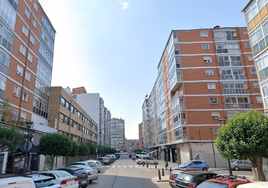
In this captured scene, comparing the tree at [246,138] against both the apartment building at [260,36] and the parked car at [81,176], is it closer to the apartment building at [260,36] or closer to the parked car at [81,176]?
the apartment building at [260,36]

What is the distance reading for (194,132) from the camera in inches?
1225

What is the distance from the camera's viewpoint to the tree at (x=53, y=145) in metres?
20.5

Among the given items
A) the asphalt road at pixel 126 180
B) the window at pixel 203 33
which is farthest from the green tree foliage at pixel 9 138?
the window at pixel 203 33

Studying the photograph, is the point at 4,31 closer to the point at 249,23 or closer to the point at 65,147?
the point at 65,147

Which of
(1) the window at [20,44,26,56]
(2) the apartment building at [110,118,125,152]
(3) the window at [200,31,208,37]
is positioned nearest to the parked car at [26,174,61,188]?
(1) the window at [20,44,26,56]

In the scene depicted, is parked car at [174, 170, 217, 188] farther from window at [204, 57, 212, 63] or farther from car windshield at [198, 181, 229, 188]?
window at [204, 57, 212, 63]

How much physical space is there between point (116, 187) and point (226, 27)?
34647 millimetres

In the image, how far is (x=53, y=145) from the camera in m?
20.8

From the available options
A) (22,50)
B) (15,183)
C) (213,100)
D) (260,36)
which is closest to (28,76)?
(22,50)

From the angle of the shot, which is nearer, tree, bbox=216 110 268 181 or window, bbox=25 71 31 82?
tree, bbox=216 110 268 181

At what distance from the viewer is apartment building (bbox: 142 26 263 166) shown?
31312 millimetres

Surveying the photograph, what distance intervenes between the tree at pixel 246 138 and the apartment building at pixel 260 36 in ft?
21.3

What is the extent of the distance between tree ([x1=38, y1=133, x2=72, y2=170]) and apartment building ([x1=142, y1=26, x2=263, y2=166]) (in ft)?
59.1

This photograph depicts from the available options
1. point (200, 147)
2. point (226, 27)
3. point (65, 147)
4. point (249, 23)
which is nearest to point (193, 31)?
point (226, 27)
